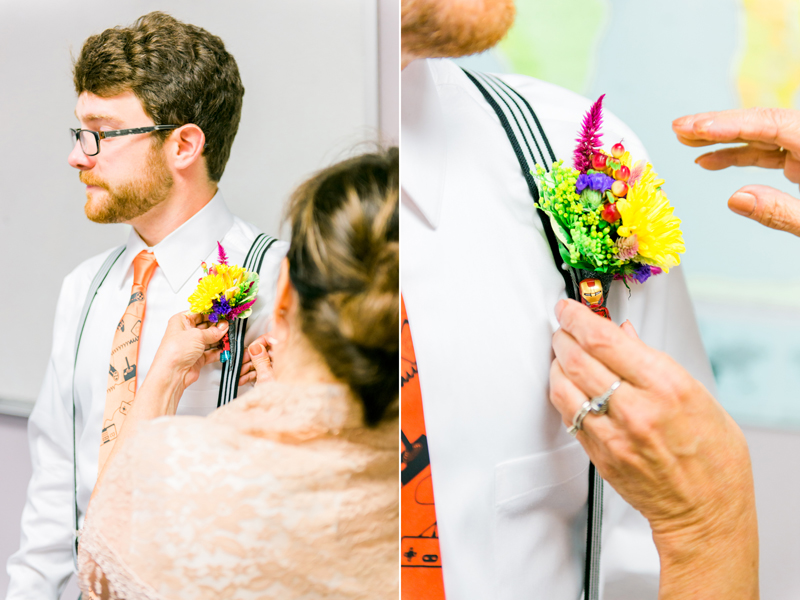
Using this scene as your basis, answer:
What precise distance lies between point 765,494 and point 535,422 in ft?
1.24

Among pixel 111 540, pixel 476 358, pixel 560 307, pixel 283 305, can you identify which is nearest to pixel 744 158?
pixel 560 307

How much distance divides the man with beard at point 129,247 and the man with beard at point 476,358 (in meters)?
0.19

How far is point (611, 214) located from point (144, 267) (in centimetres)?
49

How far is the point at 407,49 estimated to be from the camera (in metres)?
0.58

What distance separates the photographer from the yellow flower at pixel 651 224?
54 cm

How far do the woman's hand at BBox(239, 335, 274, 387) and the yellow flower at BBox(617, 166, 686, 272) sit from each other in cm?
40

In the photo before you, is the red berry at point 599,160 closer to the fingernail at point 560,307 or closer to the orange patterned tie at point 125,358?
the fingernail at point 560,307

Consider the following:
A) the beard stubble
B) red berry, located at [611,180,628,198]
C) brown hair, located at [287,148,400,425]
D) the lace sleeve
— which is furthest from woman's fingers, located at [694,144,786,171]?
the lace sleeve

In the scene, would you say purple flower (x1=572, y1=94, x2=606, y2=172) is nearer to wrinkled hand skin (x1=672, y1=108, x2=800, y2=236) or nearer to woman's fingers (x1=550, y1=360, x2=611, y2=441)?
wrinkled hand skin (x1=672, y1=108, x2=800, y2=236)

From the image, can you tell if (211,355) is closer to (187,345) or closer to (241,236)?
(187,345)

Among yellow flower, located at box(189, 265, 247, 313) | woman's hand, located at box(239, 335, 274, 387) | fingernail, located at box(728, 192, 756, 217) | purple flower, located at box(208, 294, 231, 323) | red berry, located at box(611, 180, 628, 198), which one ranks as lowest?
woman's hand, located at box(239, 335, 274, 387)

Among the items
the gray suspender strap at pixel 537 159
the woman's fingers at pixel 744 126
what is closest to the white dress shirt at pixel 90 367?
the gray suspender strap at pixel 537 159

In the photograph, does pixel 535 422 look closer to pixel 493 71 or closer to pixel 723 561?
pixel 723 561

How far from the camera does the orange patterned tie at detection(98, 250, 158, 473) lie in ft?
1.68
